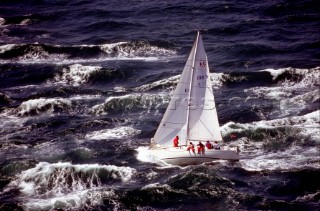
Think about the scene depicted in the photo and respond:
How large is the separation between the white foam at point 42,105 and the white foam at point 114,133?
334 inches

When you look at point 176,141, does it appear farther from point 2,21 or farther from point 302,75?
point 2,21

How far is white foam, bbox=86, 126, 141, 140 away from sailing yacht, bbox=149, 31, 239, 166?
21.6ft

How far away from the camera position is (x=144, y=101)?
208ft

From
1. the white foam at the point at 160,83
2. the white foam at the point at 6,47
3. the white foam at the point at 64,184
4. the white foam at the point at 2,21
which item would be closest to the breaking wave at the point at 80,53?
the white foam at the point at 6,47

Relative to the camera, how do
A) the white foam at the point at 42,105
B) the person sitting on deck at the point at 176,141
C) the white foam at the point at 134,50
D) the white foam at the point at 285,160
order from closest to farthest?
the white foam at the point at 285,160 < the person sitting on deck at the point at 176,141 < the white foam at the point at 42,105 < the white foam at the point at 134,50

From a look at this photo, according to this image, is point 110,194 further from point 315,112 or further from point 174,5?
point 174,5

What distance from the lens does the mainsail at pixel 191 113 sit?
48.5 m

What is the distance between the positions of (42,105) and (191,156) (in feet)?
76.3

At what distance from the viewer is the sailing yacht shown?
48.0m

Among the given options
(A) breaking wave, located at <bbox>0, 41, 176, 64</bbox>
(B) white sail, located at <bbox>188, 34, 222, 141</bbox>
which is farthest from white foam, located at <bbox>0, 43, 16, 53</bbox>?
(B) white sail, located at <bbox>188, 34, 222, 141</bbox>

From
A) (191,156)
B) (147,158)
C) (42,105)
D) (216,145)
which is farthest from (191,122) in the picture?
(42,105)

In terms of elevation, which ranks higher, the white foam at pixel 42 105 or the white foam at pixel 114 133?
the white foam at pixel 42 105

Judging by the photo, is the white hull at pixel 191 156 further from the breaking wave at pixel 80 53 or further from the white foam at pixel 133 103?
the breaking wave at pixel 80 53

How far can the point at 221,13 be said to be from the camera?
9356 centimetres
